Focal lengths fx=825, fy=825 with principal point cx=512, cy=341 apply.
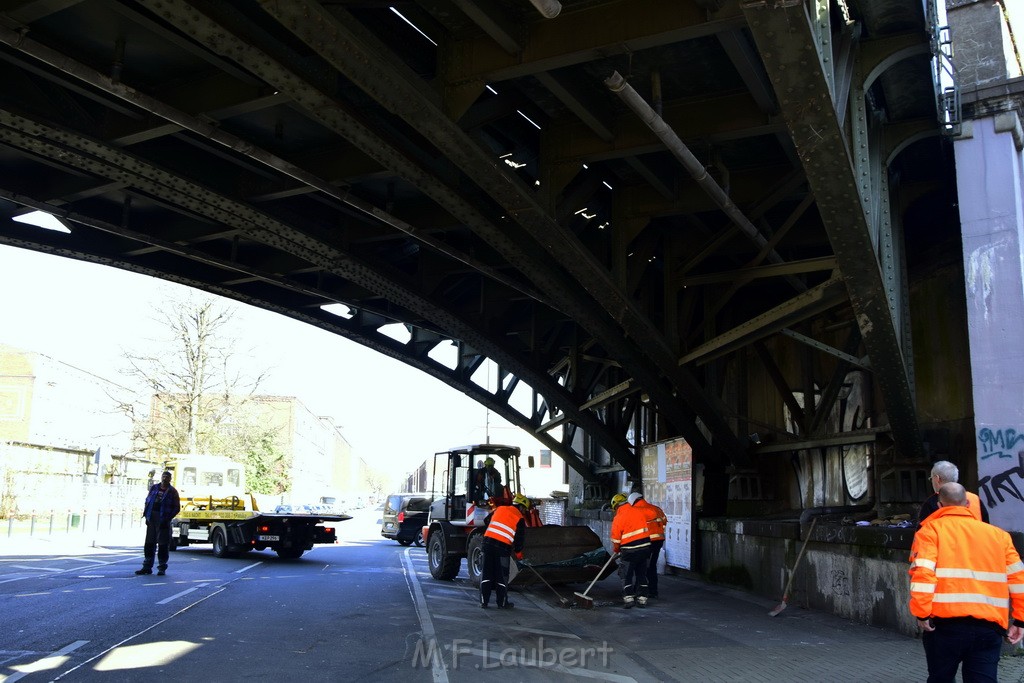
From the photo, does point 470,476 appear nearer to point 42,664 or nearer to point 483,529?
point 483,529

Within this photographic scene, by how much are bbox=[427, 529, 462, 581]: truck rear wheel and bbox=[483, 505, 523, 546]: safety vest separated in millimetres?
3990

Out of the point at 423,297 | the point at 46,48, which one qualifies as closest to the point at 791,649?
the point at 423,297

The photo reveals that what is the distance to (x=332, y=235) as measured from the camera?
13.2 meters

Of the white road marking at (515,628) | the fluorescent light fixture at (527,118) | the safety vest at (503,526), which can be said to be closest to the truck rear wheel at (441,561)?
the safety vest at (503,526)

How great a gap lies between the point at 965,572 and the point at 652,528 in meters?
7.81

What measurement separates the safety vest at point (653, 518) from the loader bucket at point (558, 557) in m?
1.30

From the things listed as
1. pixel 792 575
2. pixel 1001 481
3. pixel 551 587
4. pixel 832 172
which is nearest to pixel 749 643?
pixel 792 575

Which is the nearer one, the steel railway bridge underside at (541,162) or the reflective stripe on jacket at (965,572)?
the reflective stripe on jacket at (965,572)

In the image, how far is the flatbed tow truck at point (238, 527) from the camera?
18.6 meters

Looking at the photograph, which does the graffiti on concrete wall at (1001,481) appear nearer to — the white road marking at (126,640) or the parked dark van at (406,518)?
the white road marking at (126,640)

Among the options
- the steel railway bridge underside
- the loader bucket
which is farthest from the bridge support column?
the loader bucket

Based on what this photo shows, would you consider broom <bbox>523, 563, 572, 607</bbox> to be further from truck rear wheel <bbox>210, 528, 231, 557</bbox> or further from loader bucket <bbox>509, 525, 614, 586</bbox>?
truck rear wheel <bbox>210, 528, 231, 557</bbox>

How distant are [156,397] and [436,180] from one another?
101 ft

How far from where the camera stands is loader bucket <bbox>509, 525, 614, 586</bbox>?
12.9 meters
